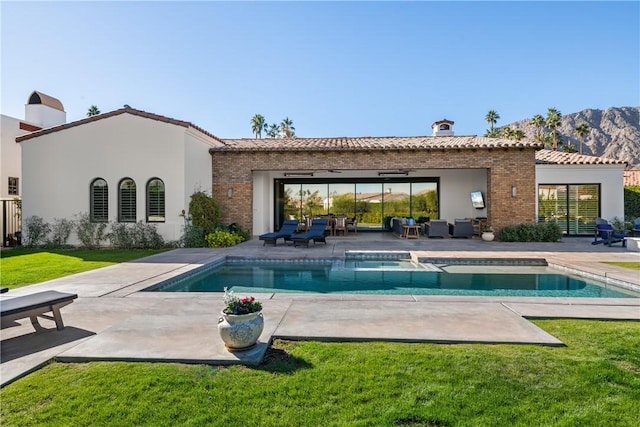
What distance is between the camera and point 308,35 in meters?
12.9

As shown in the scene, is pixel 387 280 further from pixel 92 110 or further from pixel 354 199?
pixel 92 110

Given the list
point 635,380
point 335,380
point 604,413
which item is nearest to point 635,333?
point 635,380

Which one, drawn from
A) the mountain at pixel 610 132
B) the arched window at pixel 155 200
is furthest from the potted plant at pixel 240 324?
the mountain at pixel 610 132

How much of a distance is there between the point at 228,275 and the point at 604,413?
308 inches

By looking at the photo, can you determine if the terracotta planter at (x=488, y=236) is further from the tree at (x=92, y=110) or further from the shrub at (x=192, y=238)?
the tree at (x=92, y=110)

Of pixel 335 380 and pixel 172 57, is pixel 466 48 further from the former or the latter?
pixel 335 380

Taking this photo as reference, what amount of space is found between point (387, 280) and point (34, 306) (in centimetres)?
671

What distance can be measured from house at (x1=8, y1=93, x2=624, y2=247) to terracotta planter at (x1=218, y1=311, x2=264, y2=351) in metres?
10.4

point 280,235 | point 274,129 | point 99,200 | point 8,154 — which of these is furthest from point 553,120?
point 8,154

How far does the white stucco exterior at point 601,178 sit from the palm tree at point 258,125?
38.8 m

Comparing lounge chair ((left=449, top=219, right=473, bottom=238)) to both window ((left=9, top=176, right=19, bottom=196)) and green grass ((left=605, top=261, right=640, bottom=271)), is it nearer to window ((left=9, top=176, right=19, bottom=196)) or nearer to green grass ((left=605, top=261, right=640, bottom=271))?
green grass ((left=605, top=261, right=640, bottom=271))

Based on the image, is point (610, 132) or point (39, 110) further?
point (610, 132)

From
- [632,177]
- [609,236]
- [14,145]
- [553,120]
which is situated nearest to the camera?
[609,236]

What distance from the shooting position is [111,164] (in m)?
13.3
